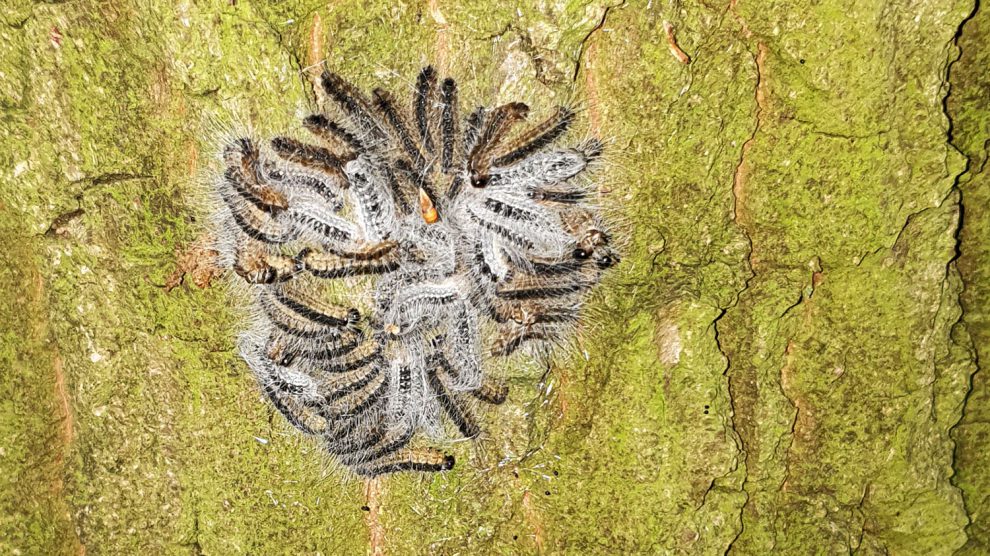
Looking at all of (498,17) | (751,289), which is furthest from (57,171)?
(751,289)

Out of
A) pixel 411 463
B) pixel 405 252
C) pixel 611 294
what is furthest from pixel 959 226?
pixel 411 463

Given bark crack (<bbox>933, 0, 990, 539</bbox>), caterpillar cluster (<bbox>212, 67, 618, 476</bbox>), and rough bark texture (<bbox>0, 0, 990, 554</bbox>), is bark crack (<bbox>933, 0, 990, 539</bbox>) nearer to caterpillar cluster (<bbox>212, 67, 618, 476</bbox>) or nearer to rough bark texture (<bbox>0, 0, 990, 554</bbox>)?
rough bark texture (<bbox>0, 0, 990, 554</bbox>)

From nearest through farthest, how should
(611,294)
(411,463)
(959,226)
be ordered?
(959,226) → (611,294) → (411,463)

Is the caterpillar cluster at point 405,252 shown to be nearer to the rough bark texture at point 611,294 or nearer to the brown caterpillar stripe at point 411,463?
the brown caterpillar stripe at point 411,463

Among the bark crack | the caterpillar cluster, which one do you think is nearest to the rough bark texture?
the bark crack

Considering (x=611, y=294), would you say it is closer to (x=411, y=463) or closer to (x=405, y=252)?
(x=405, y=252)

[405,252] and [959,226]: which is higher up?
[959,226]
